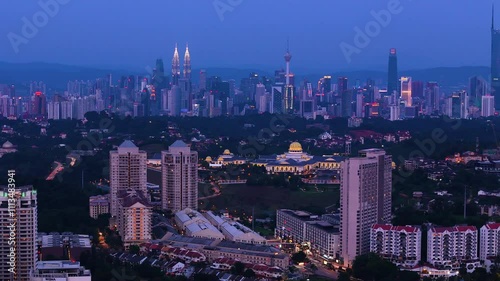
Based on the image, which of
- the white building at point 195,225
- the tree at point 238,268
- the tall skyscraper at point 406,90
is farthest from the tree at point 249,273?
the tall skyscraper at point 406,90

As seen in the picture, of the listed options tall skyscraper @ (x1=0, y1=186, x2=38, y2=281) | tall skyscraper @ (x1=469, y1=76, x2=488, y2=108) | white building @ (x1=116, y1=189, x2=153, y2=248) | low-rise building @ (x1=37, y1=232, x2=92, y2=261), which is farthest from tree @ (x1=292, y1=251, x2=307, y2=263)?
tall skyscraper @ (x1=469, y1=76, x2=488, y2=108)

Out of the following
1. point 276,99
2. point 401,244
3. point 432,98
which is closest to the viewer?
point 401,244

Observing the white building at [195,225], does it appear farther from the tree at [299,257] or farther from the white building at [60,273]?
the white building at [60,273]

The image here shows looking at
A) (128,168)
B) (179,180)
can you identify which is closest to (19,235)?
(179,180)

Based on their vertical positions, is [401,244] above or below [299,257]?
above

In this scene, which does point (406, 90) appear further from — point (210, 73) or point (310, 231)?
point (310, 231)

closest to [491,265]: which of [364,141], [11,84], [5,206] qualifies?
[5,206]

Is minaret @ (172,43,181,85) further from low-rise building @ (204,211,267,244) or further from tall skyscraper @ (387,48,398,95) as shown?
low-rise building @ (204,211,267,244)
